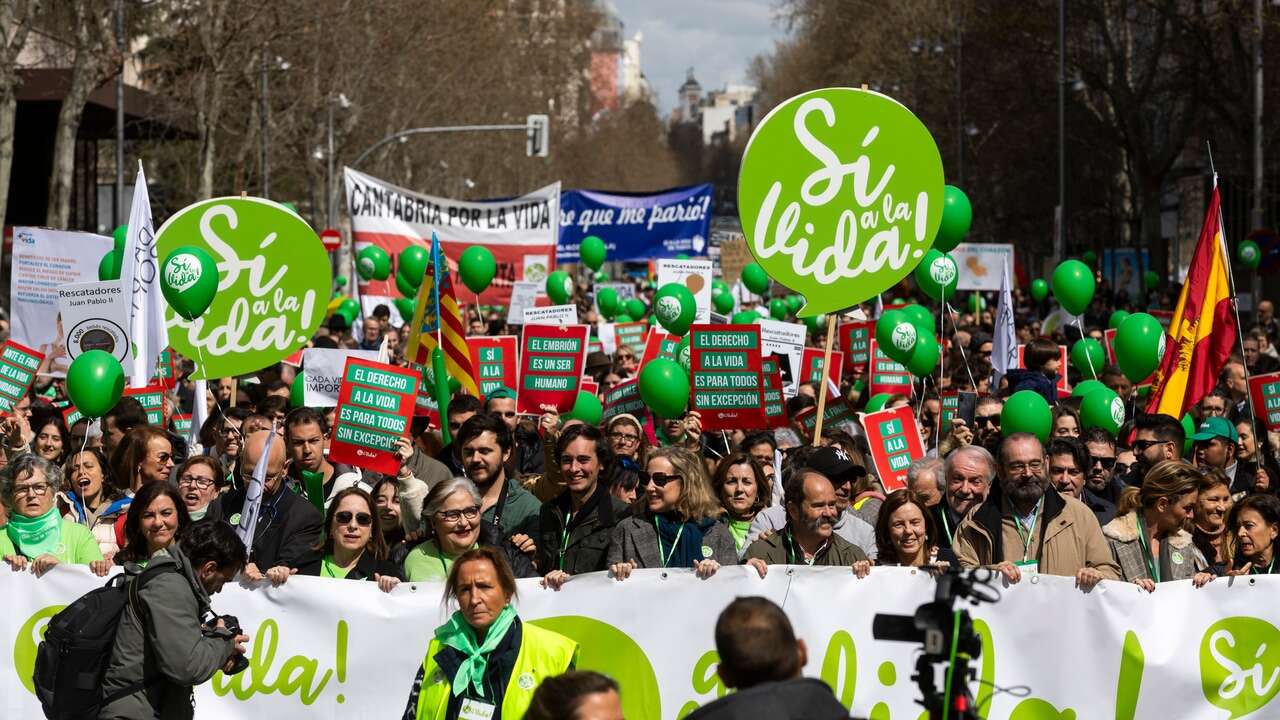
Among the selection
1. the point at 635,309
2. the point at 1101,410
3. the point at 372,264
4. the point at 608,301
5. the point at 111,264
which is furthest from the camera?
the point at 635,309

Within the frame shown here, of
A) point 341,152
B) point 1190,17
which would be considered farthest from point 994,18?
point 341,152

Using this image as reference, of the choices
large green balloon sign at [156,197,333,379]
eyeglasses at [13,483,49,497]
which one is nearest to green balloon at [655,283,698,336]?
large green balloon sign at [156,197,333,379]

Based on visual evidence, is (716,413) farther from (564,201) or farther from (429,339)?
(564,201)

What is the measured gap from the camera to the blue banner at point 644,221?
862 inches

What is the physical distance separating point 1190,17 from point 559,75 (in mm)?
42478

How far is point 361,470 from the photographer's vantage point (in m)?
9.25

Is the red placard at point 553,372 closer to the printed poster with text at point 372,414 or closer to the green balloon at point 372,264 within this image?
the printed poster with text at point 372,414

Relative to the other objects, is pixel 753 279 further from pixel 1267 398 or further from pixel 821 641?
pixel 821 641

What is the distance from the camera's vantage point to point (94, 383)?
935cm

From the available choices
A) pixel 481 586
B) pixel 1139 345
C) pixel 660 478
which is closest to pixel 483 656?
pixel 481 586

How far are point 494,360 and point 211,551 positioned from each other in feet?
21.4

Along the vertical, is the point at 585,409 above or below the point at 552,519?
above

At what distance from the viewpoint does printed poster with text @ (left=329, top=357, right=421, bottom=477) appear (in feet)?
28.3

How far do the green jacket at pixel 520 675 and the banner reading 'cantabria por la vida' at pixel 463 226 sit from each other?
13082 mm
